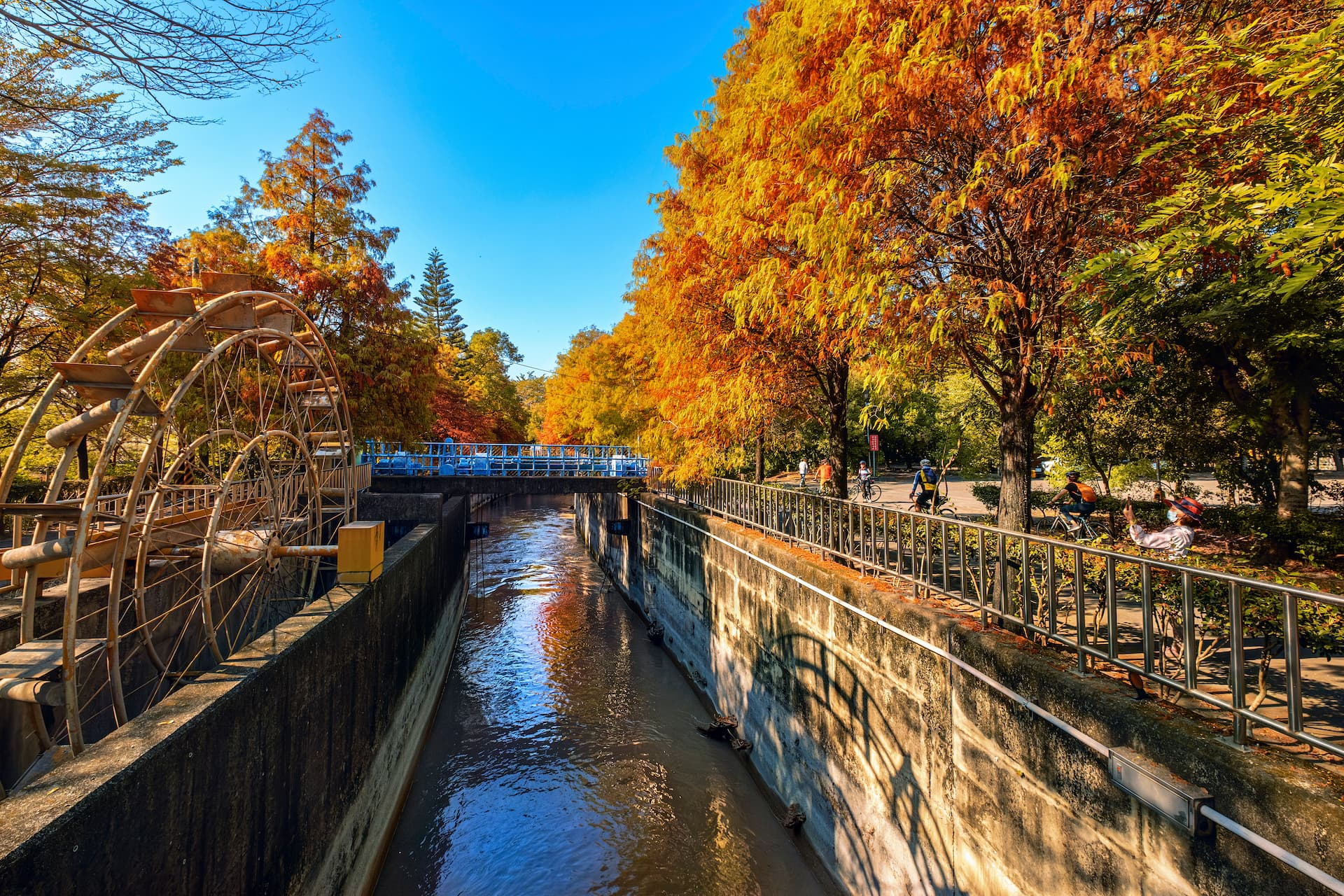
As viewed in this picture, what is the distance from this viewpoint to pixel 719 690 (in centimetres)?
1185

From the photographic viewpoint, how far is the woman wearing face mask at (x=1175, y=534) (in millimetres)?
6484

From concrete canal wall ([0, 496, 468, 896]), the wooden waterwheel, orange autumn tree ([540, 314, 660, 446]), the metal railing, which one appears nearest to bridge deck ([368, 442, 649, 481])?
orange autumn tree ([540, 314, 660, 446])

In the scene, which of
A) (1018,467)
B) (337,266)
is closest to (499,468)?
(337,266)

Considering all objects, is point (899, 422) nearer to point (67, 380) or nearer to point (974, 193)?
point (974, 193)

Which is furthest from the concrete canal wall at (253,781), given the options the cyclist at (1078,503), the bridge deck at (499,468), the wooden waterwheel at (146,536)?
the bridge deck at (499,468)

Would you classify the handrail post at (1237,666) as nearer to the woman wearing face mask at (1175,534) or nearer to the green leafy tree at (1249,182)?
the green leafy tree at (1249,182)

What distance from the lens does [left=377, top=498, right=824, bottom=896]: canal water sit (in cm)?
745

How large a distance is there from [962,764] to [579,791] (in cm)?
638

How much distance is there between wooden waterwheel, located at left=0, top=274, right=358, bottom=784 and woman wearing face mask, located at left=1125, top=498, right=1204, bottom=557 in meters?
10.2

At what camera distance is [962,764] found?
5.21 m

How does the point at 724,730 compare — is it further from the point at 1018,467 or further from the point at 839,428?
the point at 1018,467

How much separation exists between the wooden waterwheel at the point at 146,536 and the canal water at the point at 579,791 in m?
3.96

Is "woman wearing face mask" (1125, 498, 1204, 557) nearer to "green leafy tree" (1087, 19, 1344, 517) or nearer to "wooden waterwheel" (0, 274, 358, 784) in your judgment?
"green leafy tree" (1087, 19, 1344, 517)

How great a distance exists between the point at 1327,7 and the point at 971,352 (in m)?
3.56
